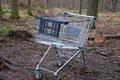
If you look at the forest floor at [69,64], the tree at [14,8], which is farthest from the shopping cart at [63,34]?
the tree at [14,8]

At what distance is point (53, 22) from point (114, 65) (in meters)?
2.88

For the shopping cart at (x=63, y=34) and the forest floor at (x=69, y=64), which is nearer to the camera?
the shopping cart at (x=63, y=34)

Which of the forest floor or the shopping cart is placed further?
the forest floor

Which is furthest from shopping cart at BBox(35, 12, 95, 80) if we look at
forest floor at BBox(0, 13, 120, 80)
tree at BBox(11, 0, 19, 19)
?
tree at BBox(11, 0, 19, 19)

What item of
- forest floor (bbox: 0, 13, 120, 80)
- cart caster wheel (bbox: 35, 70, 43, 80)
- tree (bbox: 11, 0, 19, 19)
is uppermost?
cart caster wheel (bbox: 35, 70, 43, 80)

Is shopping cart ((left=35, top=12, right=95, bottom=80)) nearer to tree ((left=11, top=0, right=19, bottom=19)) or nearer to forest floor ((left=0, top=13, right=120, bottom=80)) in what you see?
forest floor ((left=0, top=13, right=120, bottom=80))

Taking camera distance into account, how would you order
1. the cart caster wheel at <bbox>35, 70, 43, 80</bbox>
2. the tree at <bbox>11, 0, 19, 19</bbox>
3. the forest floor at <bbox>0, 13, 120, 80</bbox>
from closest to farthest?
1. the cart caster wheel at <bbox>35, 70, 43, 80</bbox>
2. the forest floor at <bbox>0, 13, 120, 80</bbox>
3. the tree at <bbox>11, 0, 19, 19</bbox>

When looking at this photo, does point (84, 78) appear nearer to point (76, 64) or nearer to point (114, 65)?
point (76, 64)

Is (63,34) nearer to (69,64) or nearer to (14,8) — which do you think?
(69,64)

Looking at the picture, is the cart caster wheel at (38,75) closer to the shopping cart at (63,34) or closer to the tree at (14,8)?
the shopping cart at (63,34)

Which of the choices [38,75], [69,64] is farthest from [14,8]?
[38,75]

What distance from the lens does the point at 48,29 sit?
6.77 metres

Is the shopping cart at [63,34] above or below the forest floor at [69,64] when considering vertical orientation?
above

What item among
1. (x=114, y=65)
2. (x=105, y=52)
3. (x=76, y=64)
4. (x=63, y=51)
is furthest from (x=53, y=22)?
(x=105, y=52)
